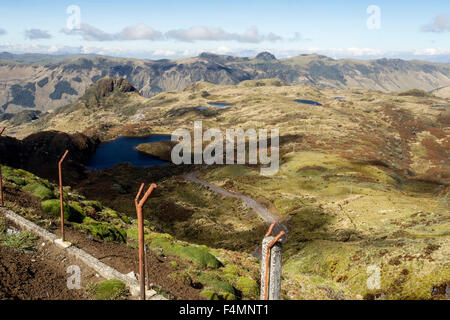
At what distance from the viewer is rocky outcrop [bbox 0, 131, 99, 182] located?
123175 mm

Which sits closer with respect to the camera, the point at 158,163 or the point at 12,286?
the point at 12,286

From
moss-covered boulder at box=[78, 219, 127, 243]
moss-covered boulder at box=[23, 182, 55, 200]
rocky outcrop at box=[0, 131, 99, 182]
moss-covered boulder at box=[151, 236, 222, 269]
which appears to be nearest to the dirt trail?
moss-covered boulder at box=[151, 236, 222, 269]

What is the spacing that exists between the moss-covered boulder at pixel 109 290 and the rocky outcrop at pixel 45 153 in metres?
109

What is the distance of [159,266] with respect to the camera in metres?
21.3

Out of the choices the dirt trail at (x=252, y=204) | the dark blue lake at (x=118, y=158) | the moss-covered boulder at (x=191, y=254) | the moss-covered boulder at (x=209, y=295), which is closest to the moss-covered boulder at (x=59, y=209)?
the moss-covered boulder at (x=191, y=254)

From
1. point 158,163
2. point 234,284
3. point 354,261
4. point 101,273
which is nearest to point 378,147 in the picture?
point 158,163

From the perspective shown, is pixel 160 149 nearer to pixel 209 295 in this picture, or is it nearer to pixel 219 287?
pixel 219 287

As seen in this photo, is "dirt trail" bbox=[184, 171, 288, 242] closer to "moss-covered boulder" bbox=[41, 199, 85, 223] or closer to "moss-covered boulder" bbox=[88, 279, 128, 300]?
"moss-covered boulder" bbox=[41, 199, 85, 223]

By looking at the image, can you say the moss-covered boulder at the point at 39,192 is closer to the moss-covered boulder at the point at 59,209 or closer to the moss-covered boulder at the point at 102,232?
the moss-covered boulder at the point at 59,209

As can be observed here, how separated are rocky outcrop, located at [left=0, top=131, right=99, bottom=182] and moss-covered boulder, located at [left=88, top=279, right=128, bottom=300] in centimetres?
10947

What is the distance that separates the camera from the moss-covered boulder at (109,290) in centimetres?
1555
